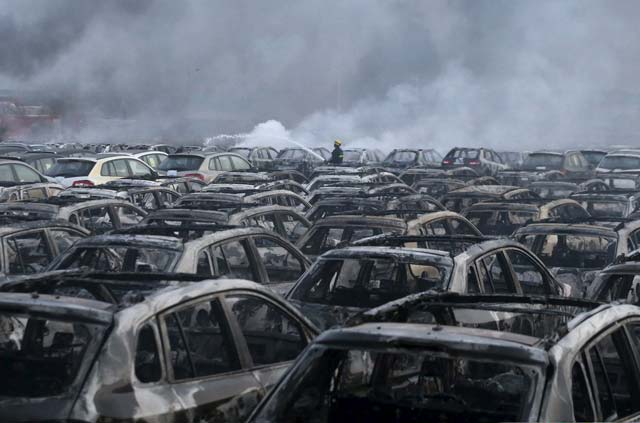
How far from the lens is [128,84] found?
78.9m

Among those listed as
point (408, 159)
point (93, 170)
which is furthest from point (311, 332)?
point (408, 159)

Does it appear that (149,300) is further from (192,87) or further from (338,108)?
(192,87)

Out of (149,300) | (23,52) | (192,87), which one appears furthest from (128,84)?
(149,300)

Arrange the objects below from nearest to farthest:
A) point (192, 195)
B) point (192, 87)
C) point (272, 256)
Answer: point (272, 256)
point (192, 195)
point (192, 87)

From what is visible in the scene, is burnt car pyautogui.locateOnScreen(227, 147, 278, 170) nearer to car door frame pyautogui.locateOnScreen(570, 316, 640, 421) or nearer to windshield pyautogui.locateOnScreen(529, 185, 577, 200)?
windshield pyautogui.locateOnScreen(529, 185, 577, 200)

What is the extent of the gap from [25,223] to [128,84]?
70.2 metres

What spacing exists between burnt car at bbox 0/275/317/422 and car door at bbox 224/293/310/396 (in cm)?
1

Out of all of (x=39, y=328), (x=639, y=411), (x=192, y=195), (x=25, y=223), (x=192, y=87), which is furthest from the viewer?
(x=192, y=87)

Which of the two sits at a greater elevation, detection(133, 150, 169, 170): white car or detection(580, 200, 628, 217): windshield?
detection(133, 150, 169, 170): white car

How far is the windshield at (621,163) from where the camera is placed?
2575 cm

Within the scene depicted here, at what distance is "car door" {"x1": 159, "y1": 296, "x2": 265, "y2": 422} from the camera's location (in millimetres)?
5324

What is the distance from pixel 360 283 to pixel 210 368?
8.05ft

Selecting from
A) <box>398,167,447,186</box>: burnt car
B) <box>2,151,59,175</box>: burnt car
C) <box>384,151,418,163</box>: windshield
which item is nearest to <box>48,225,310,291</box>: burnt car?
<box>398,167,447,186</box>: burnt car

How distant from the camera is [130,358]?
4.98 m
